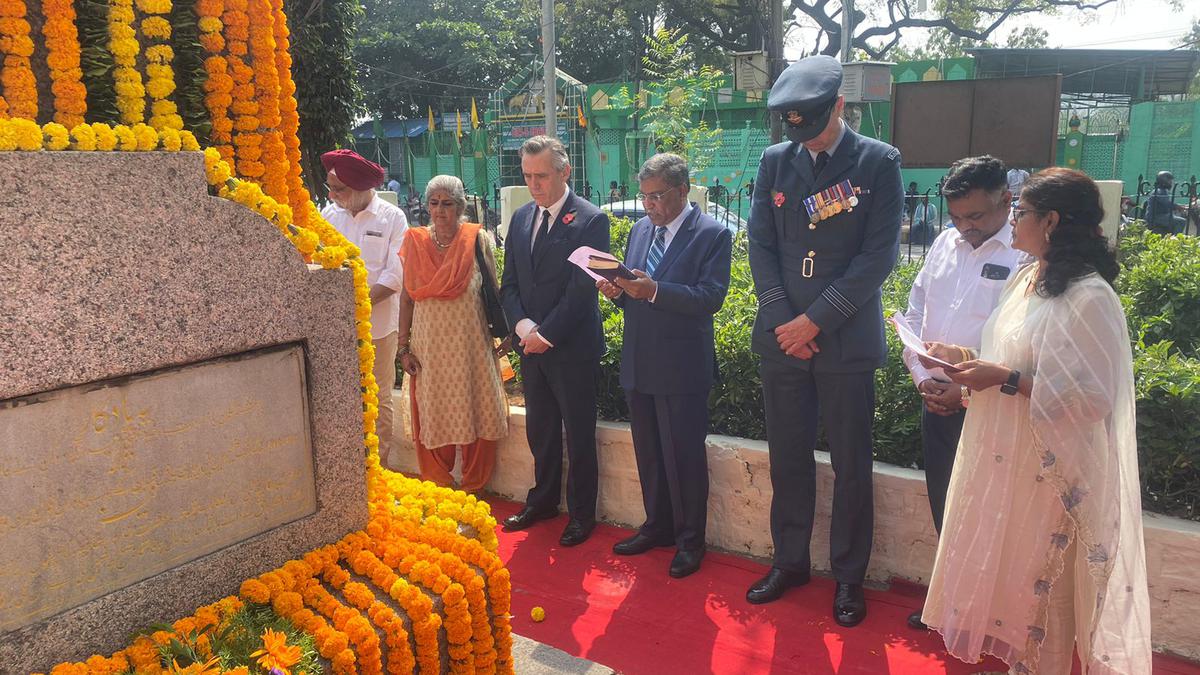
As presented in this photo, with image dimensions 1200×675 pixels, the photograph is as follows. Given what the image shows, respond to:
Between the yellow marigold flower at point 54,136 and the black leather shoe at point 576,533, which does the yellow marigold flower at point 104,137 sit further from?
the black leather shoe at point 576,533

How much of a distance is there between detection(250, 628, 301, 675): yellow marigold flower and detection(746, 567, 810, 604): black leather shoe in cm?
195

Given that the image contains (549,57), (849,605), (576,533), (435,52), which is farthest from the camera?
Result: (435,52)

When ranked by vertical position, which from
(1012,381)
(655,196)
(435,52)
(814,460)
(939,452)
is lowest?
(814,460)

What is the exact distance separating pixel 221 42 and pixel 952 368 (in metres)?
2.39

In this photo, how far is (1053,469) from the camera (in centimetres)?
246

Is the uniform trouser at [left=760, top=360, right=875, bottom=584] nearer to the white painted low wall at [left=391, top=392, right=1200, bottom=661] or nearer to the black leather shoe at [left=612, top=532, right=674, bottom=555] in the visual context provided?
the white painted low wall at [left=391, top=392, right=1200, bottom=661]

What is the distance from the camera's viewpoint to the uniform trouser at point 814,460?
131 inches

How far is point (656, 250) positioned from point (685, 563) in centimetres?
139

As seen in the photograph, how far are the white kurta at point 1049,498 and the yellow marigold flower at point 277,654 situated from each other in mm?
1965

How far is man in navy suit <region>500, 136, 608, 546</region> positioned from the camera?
4.07 metres

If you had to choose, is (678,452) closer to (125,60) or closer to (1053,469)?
(1053,469)

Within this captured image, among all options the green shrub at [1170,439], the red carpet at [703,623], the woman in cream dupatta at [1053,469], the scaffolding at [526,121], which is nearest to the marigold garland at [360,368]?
the red carpet at [703,623]

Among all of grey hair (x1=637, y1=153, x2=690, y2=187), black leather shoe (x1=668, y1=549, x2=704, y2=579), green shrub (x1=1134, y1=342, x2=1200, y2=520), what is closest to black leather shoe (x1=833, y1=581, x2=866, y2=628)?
black leather shoe (x1=668, y1=549, x2=704, y2=579)

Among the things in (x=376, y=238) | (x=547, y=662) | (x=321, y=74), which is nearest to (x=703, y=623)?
(x=547, y=662)
